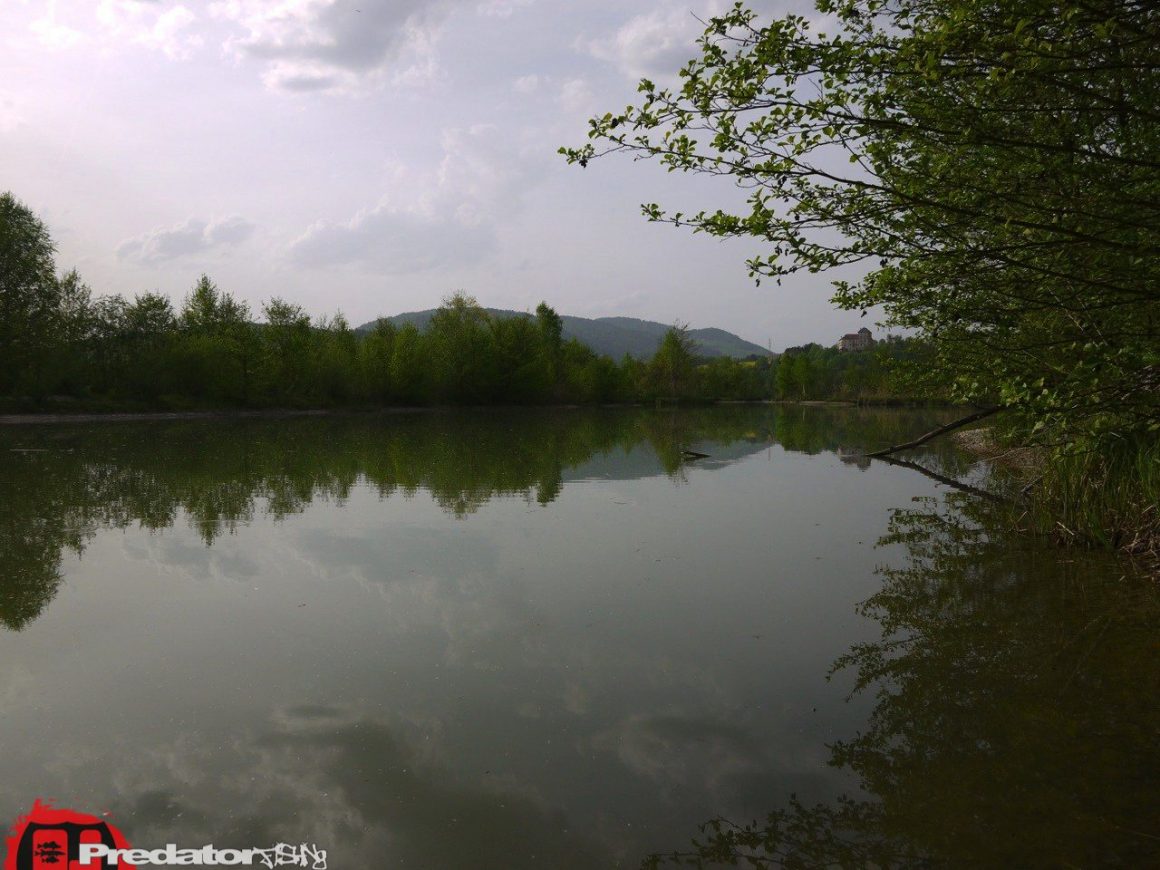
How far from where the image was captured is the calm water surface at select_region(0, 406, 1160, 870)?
3.95 meters

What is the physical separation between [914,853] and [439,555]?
7365mm

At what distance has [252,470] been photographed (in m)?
19.6

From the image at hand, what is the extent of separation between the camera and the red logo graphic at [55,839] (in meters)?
3.69

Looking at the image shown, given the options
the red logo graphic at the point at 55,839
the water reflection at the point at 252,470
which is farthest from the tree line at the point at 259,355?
the red logo graphic at the point at 55,839

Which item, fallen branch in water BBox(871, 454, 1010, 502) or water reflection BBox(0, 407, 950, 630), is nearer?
water reflection BBox(0, 407, 950, 630)

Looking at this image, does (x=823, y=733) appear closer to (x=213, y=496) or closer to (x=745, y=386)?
(x=213, y=496)

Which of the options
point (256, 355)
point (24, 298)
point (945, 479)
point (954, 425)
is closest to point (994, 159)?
point (954, 425)

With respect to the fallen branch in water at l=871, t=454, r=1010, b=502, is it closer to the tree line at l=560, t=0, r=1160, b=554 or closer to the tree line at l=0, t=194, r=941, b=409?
the tree line at l=0, t=194, r=941, b=409

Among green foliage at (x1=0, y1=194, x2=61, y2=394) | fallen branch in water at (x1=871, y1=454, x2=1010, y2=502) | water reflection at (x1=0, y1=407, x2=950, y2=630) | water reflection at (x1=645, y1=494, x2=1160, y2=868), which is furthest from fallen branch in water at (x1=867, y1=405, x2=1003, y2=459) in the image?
green foliage at (x1=0, y1=194, x2=61, y2=394)

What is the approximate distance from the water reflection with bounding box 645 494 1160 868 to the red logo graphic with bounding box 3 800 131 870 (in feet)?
10.2

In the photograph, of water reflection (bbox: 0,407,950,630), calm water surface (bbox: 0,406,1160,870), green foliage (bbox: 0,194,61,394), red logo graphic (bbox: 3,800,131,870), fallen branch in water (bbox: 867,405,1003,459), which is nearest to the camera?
red logo graphic (bbox: 3,800,131,870)

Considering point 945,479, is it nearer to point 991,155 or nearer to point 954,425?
point 954,425

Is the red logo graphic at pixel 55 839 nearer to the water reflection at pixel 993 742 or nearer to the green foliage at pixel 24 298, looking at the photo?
the water reflection at pixel 993 742

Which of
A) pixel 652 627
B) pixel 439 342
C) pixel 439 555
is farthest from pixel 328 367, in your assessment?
pixel 652 627
